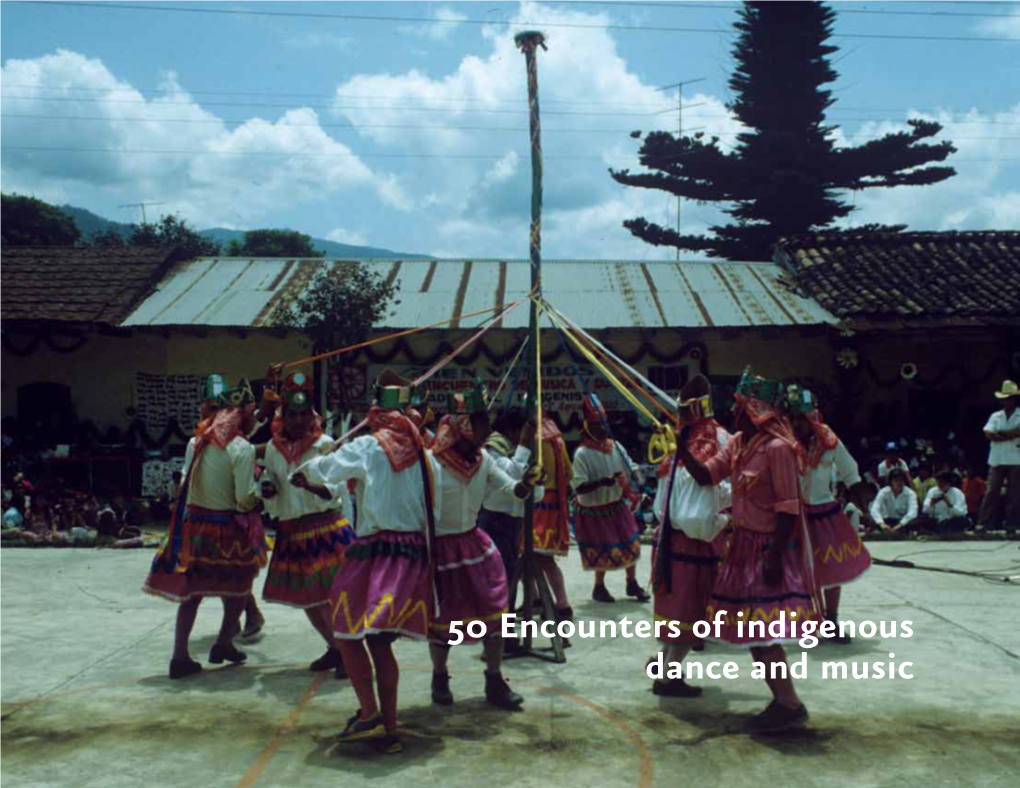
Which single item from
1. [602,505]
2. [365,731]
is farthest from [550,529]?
[365,731]

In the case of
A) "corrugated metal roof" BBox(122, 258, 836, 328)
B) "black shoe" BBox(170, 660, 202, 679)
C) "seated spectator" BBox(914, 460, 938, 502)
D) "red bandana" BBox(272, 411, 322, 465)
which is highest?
"corrugated metal roof" BBox(122, 258, 836, 328)

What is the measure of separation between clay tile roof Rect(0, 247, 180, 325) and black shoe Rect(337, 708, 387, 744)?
1213 centimetres

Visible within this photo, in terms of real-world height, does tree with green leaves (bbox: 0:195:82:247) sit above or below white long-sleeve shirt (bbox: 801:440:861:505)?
above

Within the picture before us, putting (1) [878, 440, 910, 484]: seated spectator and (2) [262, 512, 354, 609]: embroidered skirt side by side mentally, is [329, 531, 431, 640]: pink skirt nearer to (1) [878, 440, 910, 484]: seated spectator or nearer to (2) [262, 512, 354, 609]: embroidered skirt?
(2) [262, 512, 354, 609]: embroidered skirt

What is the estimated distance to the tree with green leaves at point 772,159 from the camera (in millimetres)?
31297

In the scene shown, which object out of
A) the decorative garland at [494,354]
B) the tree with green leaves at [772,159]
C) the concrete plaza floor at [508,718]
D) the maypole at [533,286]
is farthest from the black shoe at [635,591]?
the tree with green leaves at [772,159]

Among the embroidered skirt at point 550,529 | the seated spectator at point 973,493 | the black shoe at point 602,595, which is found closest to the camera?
the embroidered skirt at point 550,529

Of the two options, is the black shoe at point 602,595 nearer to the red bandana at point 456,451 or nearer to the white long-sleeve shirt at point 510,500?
the white long-sleeve shirt at point 510,500

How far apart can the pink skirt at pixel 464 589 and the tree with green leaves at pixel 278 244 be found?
51303 mm

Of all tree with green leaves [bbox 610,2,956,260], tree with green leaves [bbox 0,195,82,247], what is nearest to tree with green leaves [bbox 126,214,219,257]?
tree with green leaves [bbox 0,195,82,247]

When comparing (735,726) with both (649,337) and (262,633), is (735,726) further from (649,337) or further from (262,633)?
(649,337)

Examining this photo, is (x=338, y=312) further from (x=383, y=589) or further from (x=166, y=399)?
(x=383, y=589)

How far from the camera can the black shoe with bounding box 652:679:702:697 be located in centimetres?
579

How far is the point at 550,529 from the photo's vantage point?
777 centimetres
